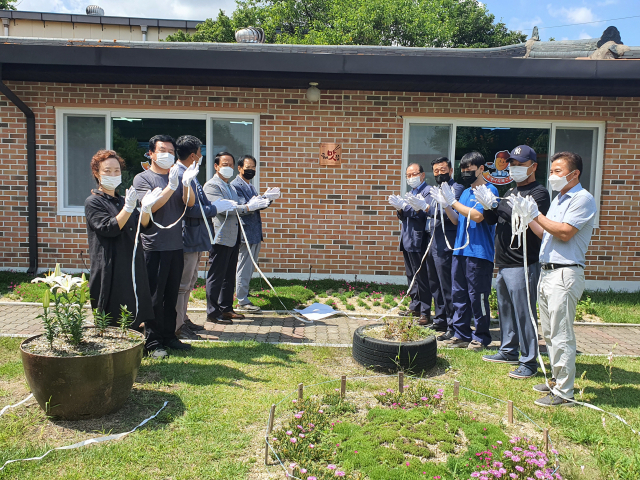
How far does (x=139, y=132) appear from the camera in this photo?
328 inches

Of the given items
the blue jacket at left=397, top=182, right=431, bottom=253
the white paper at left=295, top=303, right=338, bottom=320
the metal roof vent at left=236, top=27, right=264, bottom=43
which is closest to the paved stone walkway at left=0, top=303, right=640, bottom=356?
the white paper at left=295, top=303, right=338, bottom=320

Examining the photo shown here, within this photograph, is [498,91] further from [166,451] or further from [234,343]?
[166,451]

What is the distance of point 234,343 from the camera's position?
5.24 meters

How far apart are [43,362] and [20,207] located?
5978 millimetres

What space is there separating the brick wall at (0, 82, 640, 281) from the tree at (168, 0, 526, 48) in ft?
69.4

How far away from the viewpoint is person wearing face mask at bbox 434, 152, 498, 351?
5.20 m

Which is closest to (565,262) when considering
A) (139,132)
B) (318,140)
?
(318,140)

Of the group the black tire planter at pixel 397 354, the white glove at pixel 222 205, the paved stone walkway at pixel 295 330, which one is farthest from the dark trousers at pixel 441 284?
the white glove at pixel 222 205

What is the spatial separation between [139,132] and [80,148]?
1058mm

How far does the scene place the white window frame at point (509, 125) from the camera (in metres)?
8.25

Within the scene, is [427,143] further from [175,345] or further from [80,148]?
[80,148]

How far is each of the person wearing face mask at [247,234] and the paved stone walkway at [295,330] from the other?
320 millimetres

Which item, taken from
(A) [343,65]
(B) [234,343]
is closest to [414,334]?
(B) [234,343]

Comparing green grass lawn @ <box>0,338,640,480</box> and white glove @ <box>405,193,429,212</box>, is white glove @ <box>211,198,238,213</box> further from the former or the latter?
white glove @ <box>405,193,429,212</box>
